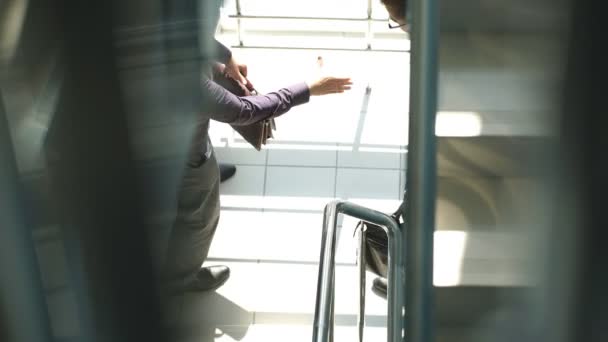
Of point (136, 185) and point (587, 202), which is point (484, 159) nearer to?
point (587, 202)

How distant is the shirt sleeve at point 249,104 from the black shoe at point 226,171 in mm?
759

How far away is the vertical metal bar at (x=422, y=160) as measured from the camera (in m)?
0.71

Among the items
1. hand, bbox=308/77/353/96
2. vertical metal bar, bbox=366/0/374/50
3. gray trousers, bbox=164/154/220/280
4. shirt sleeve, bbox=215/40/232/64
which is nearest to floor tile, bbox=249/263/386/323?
gray trousers, bbox=164/154/220/280

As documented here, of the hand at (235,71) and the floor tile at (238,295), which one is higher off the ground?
the hand at (235,71)

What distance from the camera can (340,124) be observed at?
350 centimetres

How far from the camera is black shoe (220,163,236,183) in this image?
3.27 meters

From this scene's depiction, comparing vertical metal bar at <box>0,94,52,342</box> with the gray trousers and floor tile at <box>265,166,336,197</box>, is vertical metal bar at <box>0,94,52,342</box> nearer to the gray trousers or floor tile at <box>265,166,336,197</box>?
the gray trousers

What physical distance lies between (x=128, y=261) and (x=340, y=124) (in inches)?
109

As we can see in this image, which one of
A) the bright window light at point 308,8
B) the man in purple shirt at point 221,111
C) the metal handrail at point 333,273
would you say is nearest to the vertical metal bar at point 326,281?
the metal handrail at point 333,273

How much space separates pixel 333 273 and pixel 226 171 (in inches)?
69.2

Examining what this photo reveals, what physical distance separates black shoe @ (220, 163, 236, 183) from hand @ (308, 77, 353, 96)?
71 cm

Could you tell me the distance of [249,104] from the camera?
2.34 m

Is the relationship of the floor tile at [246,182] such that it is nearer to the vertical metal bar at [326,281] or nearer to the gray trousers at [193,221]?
the gray trousers at [193,221]

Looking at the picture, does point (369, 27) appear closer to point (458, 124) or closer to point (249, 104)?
point (249, 104)
